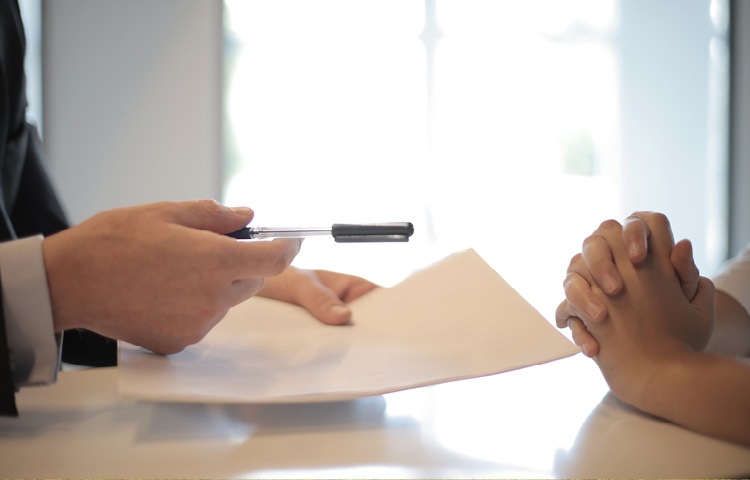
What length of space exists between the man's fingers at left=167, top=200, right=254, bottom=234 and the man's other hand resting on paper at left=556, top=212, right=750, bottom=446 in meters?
0.29

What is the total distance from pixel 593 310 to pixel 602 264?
4cm

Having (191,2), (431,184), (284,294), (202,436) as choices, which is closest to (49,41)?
(191,2)

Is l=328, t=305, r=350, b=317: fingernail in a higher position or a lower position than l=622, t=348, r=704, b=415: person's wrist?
higher

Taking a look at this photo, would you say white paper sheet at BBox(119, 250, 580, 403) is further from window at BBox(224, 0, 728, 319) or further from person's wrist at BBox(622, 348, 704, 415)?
window at BBox(224, 0, 728, 319)

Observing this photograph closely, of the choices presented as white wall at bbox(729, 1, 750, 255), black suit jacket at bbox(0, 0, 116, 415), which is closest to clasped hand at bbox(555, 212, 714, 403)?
black suit jacket at bbox(0, 0, 116, 415)

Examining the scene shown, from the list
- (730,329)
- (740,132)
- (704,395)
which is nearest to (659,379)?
(704,395)

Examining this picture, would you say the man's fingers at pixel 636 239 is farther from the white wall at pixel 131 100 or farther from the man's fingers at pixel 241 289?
the white wall at pixel 131 100

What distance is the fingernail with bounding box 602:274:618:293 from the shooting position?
1.23ft

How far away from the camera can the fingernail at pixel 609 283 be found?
38 cm

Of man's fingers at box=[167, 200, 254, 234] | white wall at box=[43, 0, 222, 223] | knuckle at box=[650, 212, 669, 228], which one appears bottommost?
knuckle at box=[650, 212, 669, 228]

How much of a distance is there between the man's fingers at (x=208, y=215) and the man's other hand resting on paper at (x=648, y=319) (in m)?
0.29

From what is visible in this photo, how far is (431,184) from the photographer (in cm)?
244

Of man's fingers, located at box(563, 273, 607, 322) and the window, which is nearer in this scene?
man's fingers, located at box(563, 273, 607, 322)

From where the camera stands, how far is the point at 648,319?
0.37 m
